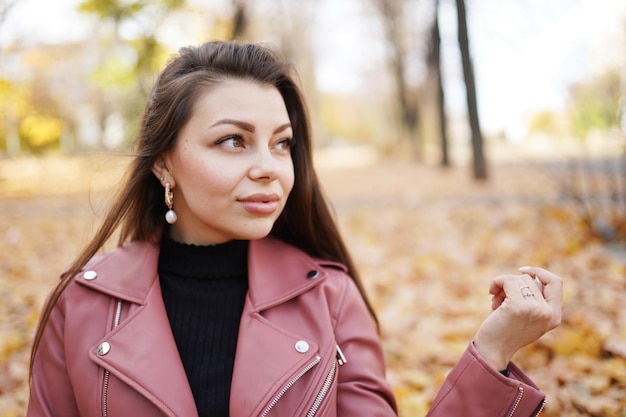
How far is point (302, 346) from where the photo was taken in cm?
162

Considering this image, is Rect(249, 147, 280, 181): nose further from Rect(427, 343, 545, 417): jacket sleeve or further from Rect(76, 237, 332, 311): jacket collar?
Rect(427, 343, 545, 417): jacket sleeve

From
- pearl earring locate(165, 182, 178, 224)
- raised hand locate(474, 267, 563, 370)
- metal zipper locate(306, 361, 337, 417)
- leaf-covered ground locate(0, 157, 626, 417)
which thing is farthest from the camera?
leaf-covered ground locate(0, 157, 626, 417)

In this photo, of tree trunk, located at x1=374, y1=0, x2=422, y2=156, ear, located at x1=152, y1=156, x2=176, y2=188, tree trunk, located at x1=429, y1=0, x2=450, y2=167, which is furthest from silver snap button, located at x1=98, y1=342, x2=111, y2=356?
tree trunk, located at x1=374, y1=0, x2=422, y2=156

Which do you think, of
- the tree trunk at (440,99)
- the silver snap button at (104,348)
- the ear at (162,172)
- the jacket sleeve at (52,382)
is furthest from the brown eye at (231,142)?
the tree trunk at (440,99)

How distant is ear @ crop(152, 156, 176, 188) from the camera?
193 cm

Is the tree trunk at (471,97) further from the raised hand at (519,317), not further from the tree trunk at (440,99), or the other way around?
the raised hand at (519,317)

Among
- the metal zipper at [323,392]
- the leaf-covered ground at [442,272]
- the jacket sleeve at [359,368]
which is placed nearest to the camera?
the metal zipper at [323,392]

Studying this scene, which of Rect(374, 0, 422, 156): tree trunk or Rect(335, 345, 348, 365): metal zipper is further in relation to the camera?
Rect(374, 0, 422, 156): tree trunk

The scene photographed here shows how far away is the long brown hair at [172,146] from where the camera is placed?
183 centimetres

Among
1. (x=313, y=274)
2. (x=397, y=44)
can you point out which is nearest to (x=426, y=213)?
(x=313, y=274)

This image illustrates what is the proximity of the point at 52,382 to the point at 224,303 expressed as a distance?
24.6 inches

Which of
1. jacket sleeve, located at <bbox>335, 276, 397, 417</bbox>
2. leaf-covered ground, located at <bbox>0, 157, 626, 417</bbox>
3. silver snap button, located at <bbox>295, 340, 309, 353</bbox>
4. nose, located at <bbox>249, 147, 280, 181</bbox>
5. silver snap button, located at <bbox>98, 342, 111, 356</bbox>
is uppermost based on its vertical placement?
nose, located at <bbox>249, 147, 280, 181</bbox>

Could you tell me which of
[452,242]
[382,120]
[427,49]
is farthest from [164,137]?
[382,120]

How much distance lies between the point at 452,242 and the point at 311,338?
4.70 metres
